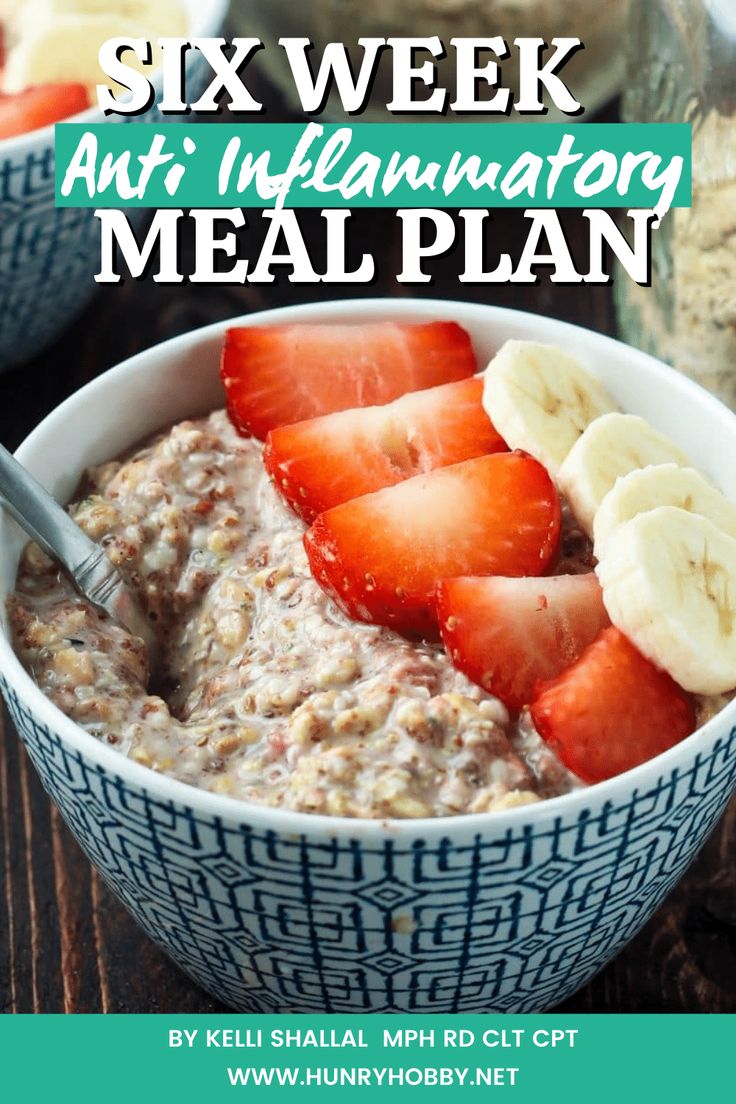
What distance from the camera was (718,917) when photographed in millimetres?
1816

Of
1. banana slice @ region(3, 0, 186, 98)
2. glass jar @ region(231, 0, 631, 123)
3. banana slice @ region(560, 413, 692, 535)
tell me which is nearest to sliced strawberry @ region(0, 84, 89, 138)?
banana slice @ region(3, 0, 186, 98)

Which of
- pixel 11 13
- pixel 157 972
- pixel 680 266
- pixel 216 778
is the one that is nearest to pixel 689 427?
pixel 680 266

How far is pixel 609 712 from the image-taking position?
4.76 ft

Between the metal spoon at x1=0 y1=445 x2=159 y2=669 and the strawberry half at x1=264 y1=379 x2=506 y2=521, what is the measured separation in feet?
0.70

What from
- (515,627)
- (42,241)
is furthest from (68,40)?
(515,627)

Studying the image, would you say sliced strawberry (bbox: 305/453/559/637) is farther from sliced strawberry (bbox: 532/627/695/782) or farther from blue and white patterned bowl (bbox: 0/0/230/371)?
blue and white patterned bowl (bbox: 0/0/230/371)

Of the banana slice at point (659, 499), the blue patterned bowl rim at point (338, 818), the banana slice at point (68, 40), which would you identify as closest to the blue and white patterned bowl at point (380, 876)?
the blue patterned bowl rim at point (338, 818)

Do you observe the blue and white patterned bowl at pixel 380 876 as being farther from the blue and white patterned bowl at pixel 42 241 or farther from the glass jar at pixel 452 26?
the glass jar at pixel 452 26

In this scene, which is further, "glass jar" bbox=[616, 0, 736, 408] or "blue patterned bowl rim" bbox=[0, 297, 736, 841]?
"glass jar" bbox=[616, 0, 736, 408]

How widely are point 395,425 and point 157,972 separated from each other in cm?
66

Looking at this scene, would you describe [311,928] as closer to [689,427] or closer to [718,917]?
[718,917]

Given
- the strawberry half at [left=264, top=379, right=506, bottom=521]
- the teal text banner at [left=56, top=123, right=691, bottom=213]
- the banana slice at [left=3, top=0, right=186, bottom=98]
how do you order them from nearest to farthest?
the strawberry half at [left=264, top=379, right=506, bottom=521], the teal text banner at [left=56, top=123, right=691, bottom=213], the banana slice at [left=3, top=0, right=186, bottom=98]

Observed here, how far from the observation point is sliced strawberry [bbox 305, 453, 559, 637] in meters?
1.58

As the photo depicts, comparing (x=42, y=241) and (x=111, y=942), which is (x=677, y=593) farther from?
(x=42, y=241)
